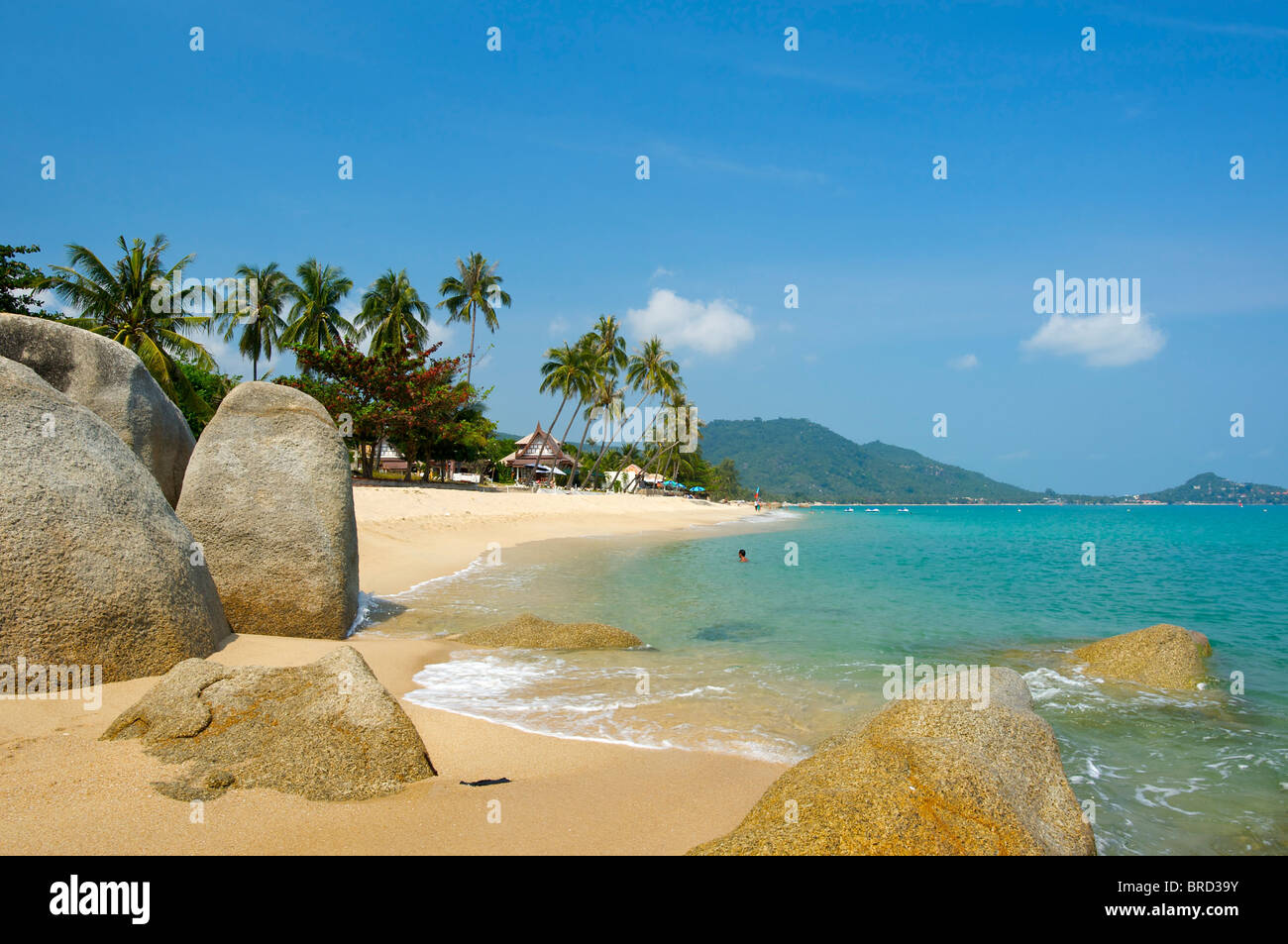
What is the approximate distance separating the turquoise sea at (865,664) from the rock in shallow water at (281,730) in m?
2.19

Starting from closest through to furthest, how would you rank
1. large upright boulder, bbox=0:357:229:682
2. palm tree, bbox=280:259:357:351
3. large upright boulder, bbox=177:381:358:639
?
large upright boulder, bbox=0:357:229:682, large upright boulder, bbox=177:381:358:639, palm tree, bbox=280:259:357:351

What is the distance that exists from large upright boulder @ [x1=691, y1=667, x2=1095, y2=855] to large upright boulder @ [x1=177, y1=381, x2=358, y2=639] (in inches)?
274

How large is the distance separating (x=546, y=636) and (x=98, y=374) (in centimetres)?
724

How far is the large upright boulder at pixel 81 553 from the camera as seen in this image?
5504 mm

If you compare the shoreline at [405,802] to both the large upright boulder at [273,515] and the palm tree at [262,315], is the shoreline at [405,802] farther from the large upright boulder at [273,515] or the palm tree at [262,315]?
the palm tree at [262,315]

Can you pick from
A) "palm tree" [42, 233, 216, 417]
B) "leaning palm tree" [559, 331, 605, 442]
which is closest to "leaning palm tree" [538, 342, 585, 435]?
"leaning palm tree" [559, 331, 605, 442]

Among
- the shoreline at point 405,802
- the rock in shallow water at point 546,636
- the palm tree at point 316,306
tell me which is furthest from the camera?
the palm tree at point 316,306

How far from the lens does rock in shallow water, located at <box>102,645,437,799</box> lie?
4.41 meters

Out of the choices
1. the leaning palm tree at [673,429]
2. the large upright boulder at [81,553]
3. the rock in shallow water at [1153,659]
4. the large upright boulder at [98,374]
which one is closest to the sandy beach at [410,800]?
the large upright boulder at [81,553]

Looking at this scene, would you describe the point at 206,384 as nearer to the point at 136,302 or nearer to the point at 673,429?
the point at 136,302

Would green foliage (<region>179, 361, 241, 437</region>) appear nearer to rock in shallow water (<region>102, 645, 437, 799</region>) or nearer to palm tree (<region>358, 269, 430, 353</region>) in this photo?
palm tree (<region>358, 269, 430, 353</region>)
